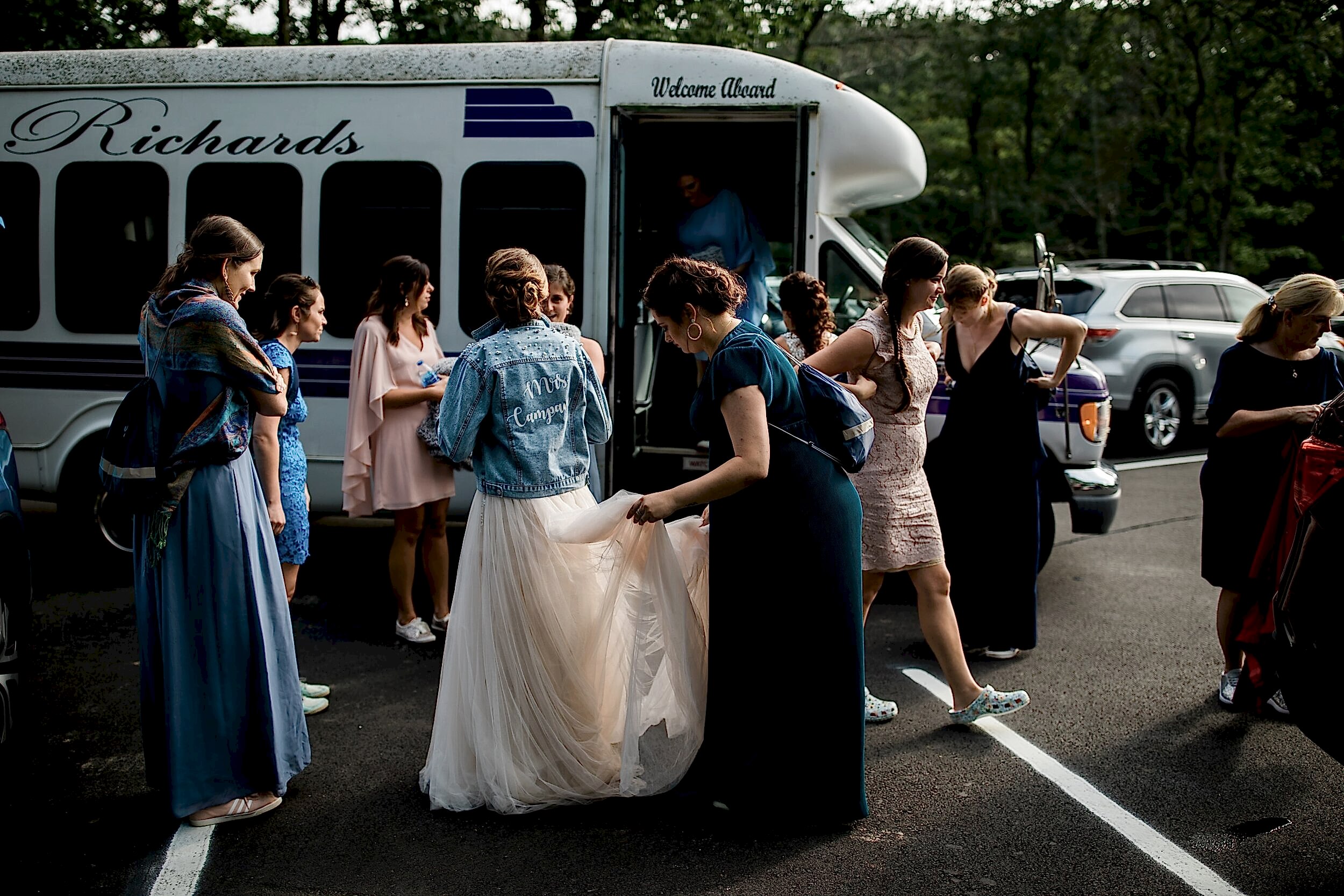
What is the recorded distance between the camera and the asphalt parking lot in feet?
10.7

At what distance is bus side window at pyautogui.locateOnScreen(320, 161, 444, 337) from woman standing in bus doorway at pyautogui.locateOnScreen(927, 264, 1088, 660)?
3023 mm

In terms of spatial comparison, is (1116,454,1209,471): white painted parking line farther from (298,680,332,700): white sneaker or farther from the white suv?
(298,680,332,700): white sneaker

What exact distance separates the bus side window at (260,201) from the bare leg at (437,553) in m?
2.02

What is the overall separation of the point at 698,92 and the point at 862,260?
50.5 inches

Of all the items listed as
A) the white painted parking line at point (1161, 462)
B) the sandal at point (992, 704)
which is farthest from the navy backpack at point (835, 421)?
the white painted parking line at point (1161, 462)

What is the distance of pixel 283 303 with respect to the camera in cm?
438

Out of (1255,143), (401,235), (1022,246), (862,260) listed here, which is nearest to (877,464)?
(862,260)

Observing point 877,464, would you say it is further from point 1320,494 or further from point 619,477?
point 619,477

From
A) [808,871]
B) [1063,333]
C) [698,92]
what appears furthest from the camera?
[698,92]

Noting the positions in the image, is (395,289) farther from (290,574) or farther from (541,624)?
(541,624)

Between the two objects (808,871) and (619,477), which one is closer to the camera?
(808,871)

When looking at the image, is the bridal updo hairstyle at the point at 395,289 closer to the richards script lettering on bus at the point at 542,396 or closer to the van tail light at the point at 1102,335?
the richards script lettering on bus at the point at 542,396

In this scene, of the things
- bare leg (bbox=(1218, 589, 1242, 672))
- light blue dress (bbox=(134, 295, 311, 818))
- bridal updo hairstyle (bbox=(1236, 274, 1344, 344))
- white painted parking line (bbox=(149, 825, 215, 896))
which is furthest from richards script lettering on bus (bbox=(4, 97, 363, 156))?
bare leg (bbox=(1218, 589, 1242, 672))

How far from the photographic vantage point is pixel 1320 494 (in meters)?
3.29
